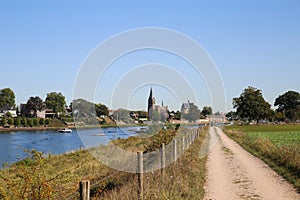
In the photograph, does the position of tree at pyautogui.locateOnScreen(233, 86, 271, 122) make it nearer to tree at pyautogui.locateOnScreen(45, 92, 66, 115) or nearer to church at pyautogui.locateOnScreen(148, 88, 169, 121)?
tree at pyautogui.locateOnScreen(45, 92, 66, 115)

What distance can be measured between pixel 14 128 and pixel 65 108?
25969 millimetres

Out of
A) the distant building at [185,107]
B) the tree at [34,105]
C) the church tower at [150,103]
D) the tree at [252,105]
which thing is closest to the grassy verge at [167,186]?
the church tower at [150,103]

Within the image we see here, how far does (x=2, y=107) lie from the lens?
145 meters

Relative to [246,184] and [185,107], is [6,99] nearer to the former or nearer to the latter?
[185,107]

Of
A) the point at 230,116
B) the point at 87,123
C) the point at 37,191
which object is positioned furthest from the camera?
the point at 230,116

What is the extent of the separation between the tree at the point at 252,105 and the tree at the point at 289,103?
21.9 metres

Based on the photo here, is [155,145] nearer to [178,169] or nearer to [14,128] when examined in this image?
[178,169]

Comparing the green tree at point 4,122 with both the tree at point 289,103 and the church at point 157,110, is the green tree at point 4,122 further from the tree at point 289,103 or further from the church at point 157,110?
the tree at point 289,103

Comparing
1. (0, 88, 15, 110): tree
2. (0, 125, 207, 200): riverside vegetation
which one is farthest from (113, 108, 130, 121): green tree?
(0, 88, 15, 110): tree

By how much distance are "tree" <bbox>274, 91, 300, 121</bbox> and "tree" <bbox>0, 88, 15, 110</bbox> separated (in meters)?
102

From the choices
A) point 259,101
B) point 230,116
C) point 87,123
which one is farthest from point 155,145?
point 230,116

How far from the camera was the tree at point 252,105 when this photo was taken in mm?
125312

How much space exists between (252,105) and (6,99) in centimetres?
8656

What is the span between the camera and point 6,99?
146 m
